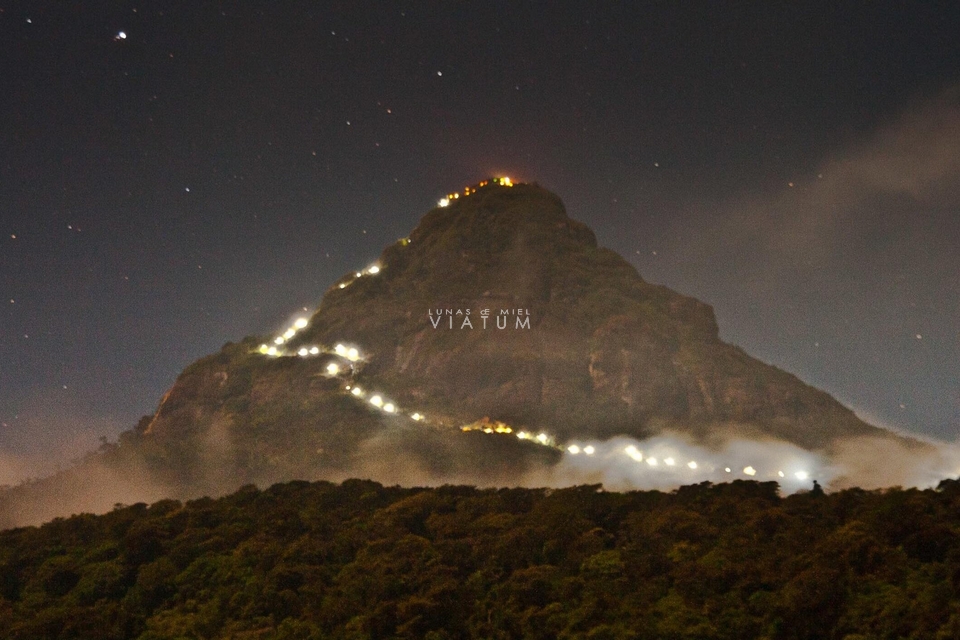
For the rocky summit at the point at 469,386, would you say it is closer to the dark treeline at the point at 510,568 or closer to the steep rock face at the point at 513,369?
the steep rock face at the point at 513,369

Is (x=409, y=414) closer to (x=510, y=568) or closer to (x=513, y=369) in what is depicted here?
(x=513, y=369)

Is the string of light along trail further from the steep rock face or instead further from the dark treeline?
the dark treeline

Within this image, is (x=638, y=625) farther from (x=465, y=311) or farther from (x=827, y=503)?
(x=465, y=311)

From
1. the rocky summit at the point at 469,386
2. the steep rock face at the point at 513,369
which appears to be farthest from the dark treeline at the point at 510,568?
the steep rock face at the point at 513,369

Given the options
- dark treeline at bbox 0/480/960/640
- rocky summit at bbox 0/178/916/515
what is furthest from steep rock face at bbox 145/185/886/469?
dark treeline at bbox 0/480/960/640

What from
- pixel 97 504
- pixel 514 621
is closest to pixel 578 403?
pixel 97 504

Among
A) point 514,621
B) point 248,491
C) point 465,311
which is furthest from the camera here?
point 465,311
